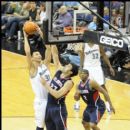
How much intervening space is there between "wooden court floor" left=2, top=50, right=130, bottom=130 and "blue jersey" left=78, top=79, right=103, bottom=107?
1153mm

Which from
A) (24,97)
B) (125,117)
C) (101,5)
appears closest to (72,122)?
(125,117)

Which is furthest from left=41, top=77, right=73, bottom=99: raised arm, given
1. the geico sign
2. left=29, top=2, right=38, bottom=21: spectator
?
left=29, top=2, right=38, bottom=21: spectator

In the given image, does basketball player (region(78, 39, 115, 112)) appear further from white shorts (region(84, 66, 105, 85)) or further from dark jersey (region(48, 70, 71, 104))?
dark jersey (region(48, 70, 71, 104))

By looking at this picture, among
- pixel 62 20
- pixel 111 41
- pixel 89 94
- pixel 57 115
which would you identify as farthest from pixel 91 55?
pixel 111 41

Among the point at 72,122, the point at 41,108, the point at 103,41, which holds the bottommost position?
the point at 72,122

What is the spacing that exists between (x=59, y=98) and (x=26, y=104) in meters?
3.26

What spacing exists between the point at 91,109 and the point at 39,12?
7681mm

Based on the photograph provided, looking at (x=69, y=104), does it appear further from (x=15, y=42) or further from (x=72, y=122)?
(x=15, y=42)

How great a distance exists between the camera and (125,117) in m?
9.30

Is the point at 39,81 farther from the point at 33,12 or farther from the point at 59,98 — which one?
the point at 33,12

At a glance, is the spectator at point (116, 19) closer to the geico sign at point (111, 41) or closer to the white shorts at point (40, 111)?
the geico sign at point (111, 41)

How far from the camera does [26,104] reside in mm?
10109

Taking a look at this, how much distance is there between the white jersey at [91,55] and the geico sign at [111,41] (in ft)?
14.6

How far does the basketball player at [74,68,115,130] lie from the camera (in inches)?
298
